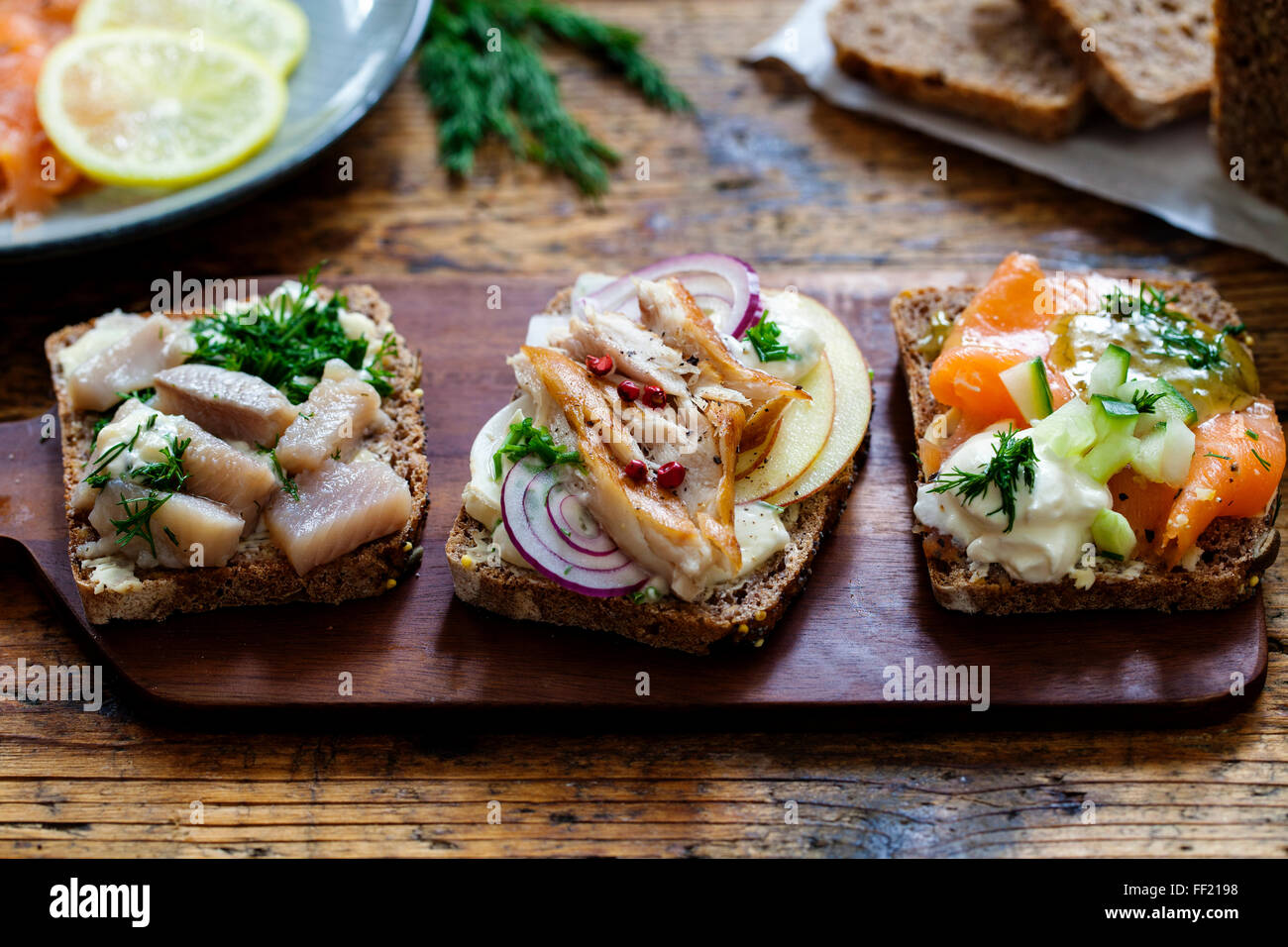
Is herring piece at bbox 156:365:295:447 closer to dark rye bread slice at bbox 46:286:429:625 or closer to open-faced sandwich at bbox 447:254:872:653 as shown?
dark rye bread slice at bbox 46:286:429:625

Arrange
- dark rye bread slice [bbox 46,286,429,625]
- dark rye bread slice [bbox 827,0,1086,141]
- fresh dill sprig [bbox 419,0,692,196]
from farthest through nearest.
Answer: fresh dill sprig [bbox 419,0,692,196], dark rye bread slice [bbox 827,0,1086,141], dark rye bread slice [bbox 46,286,429,625]

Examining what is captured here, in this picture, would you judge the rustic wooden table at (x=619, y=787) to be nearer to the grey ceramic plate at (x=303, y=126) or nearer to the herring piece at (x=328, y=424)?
the grey ceramic plate at (x=303, y=126)

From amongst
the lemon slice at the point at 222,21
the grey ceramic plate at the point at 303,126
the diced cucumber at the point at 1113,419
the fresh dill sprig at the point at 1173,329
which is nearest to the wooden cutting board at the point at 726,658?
the diced cucumber at the point at 1113,419

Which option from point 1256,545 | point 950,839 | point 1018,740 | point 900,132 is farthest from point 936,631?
point 900,132

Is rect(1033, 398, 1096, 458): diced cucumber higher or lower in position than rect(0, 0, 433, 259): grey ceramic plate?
lower

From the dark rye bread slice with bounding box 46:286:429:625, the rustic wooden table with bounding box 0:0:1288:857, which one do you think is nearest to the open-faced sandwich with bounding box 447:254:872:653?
the dark rye bread slice with bounding box 46:286:429:625
